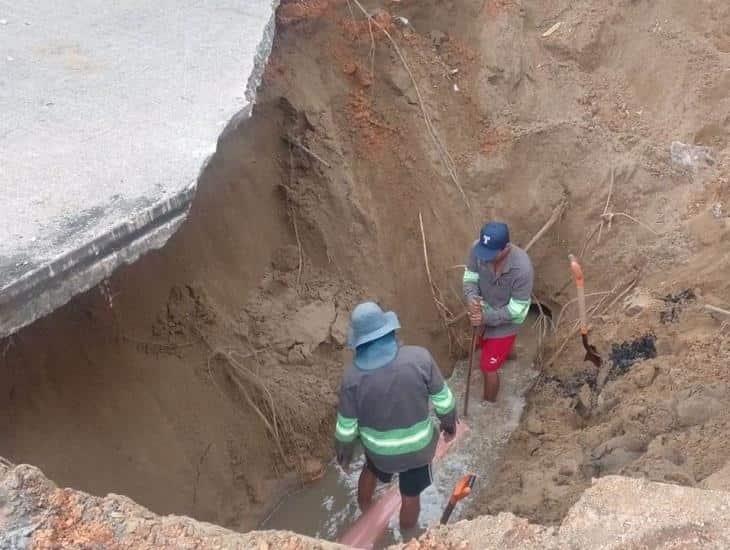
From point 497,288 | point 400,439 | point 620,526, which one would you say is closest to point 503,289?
point 497,288

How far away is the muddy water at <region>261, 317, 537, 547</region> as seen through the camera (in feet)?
16.1

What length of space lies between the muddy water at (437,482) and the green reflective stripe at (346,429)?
1.09 meters

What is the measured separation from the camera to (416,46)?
20.4 ft

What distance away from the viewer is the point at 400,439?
3863 mm

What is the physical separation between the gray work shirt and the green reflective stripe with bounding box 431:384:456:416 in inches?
52.2

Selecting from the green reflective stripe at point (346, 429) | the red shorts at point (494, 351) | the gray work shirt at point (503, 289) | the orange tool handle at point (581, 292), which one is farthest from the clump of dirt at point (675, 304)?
the green reflective stripe at point (346, 429)

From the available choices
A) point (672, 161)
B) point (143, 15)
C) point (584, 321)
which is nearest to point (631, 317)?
point (584, 321)

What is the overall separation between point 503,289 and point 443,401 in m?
1.44

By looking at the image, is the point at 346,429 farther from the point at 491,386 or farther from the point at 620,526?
the point at 491,386

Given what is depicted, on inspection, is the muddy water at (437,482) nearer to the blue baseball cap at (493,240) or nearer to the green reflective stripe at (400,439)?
the green reflective stripe at (400,439)

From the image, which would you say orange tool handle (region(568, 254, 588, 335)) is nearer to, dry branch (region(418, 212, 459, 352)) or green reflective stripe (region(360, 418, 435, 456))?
dry branch (region(418, 212, 459, 352))

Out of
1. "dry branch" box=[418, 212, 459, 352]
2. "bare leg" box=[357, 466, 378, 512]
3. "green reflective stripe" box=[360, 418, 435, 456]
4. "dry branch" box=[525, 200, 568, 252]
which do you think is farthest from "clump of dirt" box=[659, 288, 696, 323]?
"bare leg" box=[357, 466, 378, 512]

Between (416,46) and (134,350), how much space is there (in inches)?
141

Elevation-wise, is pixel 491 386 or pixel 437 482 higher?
pixel 491 386
